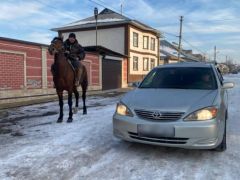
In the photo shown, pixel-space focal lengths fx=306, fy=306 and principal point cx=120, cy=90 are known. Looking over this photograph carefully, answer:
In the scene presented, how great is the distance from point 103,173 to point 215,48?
348ft

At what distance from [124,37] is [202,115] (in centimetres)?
2911

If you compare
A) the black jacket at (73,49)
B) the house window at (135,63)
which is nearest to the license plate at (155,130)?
the black jacket at (73,49)

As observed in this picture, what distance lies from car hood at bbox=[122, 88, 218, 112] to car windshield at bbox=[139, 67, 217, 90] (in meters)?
0.39

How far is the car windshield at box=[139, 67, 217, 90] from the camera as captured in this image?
6449 mm

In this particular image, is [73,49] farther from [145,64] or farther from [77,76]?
[145,64]

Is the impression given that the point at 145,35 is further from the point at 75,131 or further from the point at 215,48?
the point at 215,48

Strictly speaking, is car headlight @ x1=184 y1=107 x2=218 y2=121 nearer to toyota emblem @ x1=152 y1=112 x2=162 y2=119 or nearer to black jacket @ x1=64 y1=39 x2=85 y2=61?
toyota emblem @ x1=152 y1=112 x2=162 y2=119

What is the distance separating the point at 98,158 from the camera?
536 centimetres

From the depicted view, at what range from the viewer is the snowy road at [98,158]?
4.60 meters

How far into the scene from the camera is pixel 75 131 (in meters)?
7.40

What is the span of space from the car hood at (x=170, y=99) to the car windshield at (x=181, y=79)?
15.4 inches

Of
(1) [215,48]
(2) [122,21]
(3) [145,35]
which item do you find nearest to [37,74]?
(2) [122,21]

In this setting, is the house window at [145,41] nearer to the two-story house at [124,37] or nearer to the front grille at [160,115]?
the two-story house at [124,37]

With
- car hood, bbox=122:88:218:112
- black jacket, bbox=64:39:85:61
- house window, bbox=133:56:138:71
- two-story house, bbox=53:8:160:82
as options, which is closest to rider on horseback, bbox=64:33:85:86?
black jacket, bbox=64:39:85:61
